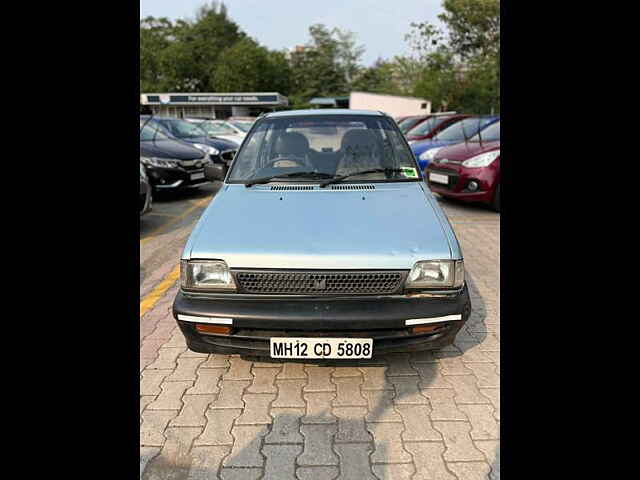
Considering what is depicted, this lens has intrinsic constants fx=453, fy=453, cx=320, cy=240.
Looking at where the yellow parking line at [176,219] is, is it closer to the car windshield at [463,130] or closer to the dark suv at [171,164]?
the dark suv at [171,164]

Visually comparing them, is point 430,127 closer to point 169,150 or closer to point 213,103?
point 169,150

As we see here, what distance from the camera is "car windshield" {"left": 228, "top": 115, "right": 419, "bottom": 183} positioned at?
3.46m

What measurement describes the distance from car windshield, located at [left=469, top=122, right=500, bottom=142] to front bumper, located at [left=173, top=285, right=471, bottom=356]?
617cm

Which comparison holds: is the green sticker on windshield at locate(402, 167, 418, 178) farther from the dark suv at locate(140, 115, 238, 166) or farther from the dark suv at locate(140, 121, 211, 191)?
the dark suv at locate(140, 115, 238, 166)

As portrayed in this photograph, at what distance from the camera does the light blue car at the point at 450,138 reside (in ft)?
30.9

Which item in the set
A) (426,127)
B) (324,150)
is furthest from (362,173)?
(426,127)

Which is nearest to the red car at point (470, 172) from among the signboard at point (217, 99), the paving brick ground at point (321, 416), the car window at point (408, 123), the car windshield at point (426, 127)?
the paving brick ground at point (321, 416)

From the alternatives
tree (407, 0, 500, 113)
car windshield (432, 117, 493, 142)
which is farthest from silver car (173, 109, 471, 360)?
tree (407, 0, 500, 113)

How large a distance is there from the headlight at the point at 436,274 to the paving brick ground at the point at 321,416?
68cm
